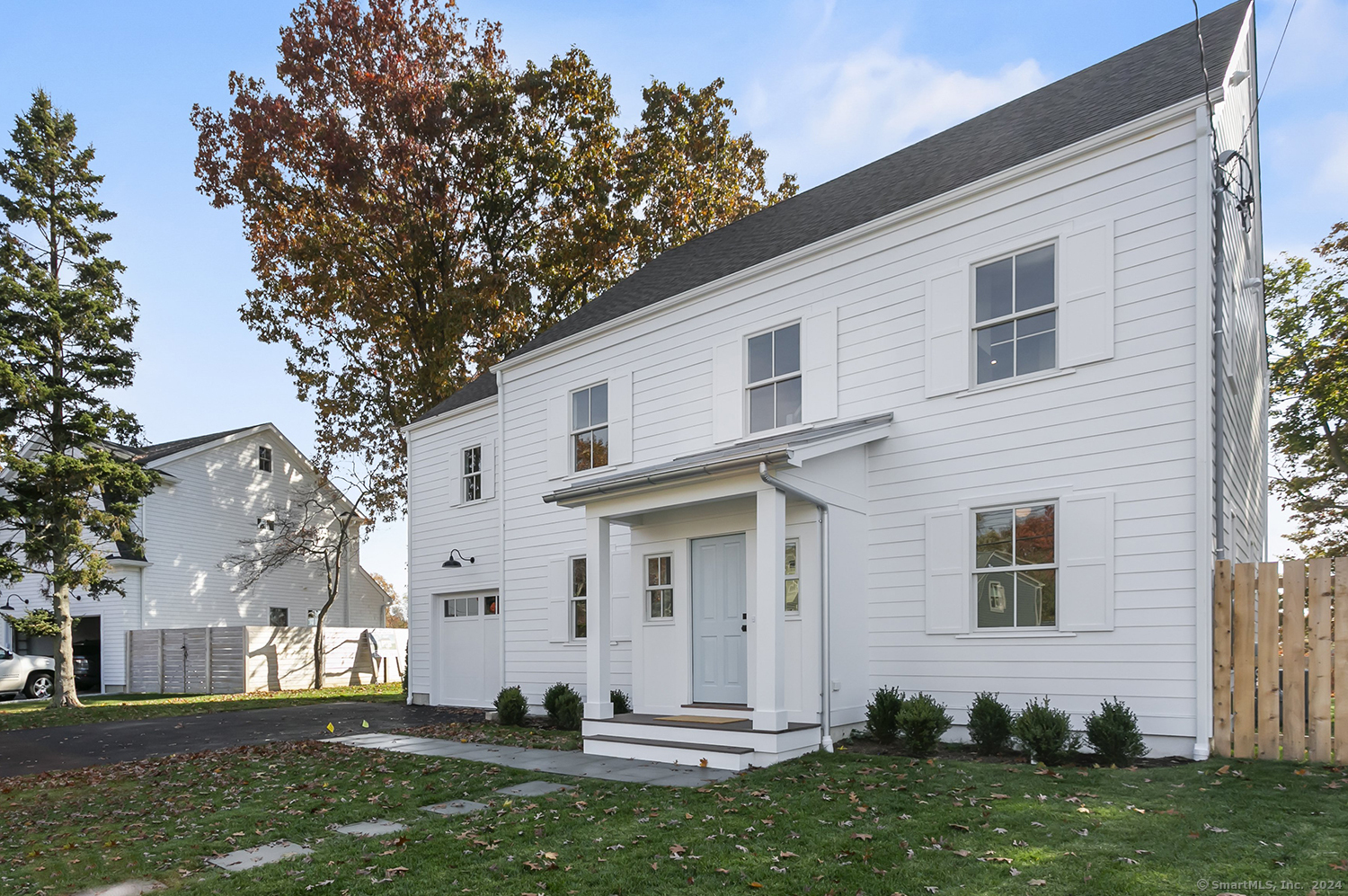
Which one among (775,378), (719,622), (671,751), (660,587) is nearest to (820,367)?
(775,378)

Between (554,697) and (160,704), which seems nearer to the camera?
(554,697)

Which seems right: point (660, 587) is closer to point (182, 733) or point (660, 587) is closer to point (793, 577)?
point (793, 577)

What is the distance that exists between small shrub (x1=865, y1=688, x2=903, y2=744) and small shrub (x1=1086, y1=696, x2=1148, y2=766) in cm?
192

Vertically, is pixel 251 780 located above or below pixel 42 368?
below

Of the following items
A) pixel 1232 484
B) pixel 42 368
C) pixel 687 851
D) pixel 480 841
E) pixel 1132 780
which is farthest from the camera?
pixel 42 368

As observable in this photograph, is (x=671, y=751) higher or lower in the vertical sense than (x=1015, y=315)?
lower

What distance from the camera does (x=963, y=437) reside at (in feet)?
33.0

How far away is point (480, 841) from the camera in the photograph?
6355 millimetres

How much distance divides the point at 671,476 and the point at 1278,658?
5.96 metres

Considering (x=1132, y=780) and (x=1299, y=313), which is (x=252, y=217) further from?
(x=1299, y=313)

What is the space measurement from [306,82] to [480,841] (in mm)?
23350

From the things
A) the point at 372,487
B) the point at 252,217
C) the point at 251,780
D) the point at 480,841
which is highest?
the point at 252,217

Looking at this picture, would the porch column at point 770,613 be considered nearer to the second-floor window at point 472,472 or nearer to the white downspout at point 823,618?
the white downspout at point 823,618

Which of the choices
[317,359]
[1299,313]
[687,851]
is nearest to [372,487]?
[317,359]
